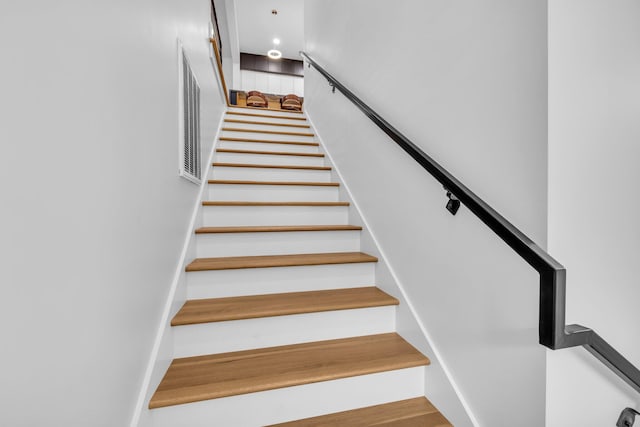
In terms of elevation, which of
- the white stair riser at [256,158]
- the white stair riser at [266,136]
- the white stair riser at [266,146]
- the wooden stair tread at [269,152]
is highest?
the white stair riser at [266,136]

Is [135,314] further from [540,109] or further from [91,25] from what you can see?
[540,109]

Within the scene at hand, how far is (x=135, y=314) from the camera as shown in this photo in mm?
897

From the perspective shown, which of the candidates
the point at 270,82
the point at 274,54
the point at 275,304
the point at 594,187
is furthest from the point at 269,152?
the point at 270,82

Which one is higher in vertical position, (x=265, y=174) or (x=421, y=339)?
(x=265, y=174)

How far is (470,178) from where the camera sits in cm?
102

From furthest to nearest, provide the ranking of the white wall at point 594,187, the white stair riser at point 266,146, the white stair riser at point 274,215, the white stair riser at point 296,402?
1. the white stair riser at point 266,146
2. the white stair riser at point 274,215
3. the white stair riser at point 296,402
4. the white wall at point 594,187

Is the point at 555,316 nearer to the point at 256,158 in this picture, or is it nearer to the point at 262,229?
the point at 262,229

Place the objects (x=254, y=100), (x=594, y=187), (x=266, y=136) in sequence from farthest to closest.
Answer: (x=254, y=100) → (x=266, y=136) → (x=594, y=187)

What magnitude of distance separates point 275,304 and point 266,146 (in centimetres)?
193

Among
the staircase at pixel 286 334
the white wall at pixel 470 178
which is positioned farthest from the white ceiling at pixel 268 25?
the staircase at pixel 286 334

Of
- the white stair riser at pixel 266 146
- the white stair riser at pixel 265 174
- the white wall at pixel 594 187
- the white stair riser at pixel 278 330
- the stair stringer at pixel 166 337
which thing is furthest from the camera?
the white stair riser at pixel 266 146

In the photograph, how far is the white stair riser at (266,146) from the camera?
289cm

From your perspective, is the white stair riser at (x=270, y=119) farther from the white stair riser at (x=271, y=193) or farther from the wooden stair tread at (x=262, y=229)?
the wooden stair tread at (x=262, y=229)

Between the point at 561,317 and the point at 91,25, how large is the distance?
122cm
